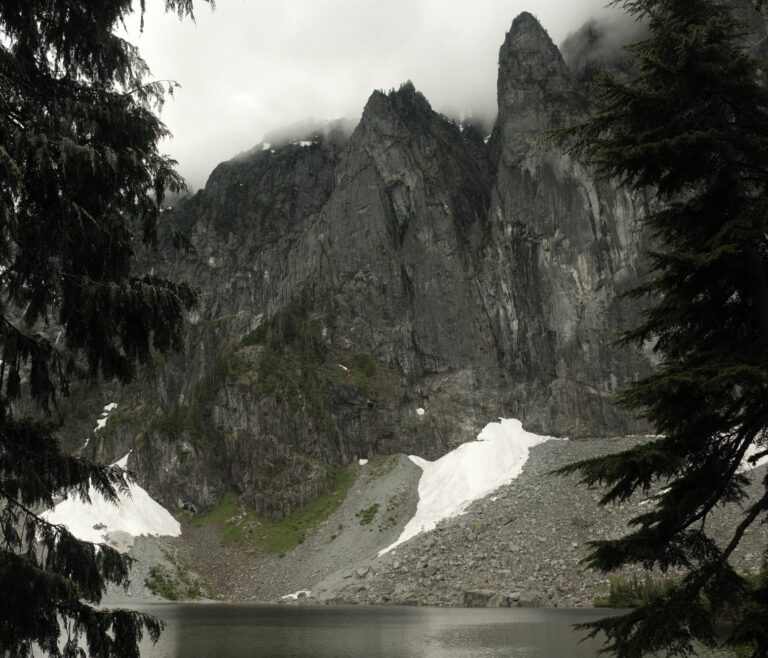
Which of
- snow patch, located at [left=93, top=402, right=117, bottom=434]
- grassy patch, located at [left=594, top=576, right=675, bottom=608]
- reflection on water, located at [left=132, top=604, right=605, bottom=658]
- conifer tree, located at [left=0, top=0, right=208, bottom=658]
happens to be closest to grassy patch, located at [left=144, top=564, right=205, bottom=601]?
reflection on water, located at [left=132, top=604, right=605, bottom=658]

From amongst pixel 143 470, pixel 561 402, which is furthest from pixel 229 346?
pixel 561 402

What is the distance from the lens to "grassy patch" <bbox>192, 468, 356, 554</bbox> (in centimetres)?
8100

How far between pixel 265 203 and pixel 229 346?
114 ft

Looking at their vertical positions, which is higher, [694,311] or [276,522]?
[694,311]

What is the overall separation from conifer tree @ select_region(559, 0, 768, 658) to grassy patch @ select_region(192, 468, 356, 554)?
2968 inches

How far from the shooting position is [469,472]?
3167 inches

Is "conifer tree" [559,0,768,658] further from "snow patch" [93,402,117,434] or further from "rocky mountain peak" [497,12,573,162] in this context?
"snow patch" [93,402,117,434]

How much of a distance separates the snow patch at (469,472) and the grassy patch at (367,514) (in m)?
5.40

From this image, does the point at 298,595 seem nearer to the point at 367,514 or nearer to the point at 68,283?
the point at 367,514

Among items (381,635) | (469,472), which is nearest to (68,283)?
(381,635)

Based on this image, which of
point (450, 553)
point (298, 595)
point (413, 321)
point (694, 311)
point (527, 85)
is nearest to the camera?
point (694, 311)

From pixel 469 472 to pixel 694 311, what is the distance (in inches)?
2927

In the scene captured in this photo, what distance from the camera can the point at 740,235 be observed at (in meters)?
7.62

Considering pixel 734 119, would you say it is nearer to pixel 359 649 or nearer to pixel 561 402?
pixel 359 649
